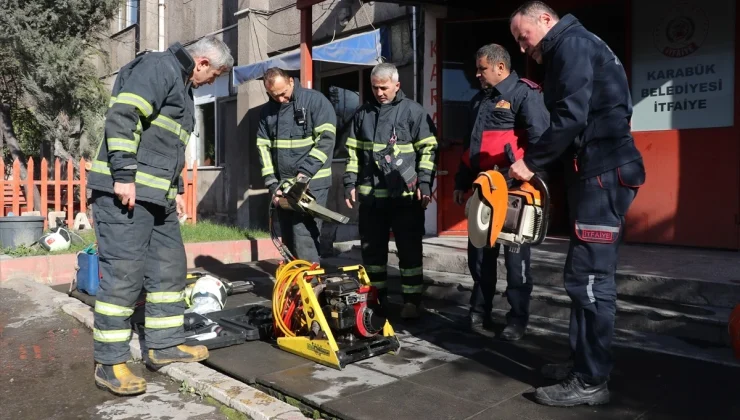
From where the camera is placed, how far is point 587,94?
10.4ft

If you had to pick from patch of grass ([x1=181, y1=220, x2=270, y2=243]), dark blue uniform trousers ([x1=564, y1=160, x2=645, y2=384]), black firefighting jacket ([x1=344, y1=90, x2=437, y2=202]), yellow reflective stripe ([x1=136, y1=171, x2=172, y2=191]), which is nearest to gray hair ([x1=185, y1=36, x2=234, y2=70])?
yellow reflective stripe ([x1=136, y1=171, x2=172, y2=191])

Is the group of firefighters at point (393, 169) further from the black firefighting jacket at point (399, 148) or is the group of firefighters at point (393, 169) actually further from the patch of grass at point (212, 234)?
the patch of grass at point (212, 234)

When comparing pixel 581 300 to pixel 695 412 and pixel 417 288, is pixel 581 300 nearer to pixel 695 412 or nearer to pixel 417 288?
pixel 695 412

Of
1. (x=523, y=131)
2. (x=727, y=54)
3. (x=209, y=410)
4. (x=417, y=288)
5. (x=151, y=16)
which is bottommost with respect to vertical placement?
(x=209, y=410)

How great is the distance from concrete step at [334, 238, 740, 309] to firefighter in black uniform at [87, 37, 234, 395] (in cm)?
306

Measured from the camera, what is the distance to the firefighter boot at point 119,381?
3.72 meters

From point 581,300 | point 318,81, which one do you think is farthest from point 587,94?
point 318,81

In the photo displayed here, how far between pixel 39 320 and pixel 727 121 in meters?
6.77

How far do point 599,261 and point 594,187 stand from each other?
0.38 meters

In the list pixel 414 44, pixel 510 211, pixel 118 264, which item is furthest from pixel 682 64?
pixel 118 264

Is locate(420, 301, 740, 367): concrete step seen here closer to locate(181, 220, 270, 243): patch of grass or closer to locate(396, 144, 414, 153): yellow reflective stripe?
locate(396, 144, 414, 153): yellow reflective stripe

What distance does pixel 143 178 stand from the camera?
3852mm

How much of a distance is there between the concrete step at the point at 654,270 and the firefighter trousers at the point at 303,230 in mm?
1578

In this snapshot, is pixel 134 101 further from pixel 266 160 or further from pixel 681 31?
pixel 681 31
